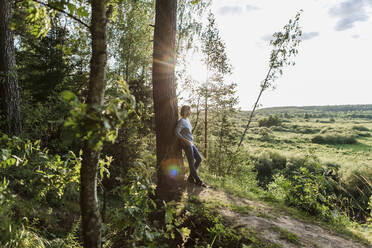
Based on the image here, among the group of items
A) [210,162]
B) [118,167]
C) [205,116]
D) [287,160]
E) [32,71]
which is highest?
[32,71]

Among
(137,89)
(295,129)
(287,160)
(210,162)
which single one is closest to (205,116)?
(210,162)

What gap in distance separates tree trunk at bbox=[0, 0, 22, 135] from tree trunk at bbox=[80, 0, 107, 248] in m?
5.52

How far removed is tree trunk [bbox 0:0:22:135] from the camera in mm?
5414

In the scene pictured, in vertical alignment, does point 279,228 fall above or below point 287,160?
above

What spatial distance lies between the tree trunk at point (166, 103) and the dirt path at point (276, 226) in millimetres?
748

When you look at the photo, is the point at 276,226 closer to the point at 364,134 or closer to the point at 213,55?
the point at 213,55

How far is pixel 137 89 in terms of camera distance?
39.1 feet

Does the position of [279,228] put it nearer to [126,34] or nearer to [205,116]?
[205,116]

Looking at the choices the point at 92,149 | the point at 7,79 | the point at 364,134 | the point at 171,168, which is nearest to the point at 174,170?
the point at 171,168

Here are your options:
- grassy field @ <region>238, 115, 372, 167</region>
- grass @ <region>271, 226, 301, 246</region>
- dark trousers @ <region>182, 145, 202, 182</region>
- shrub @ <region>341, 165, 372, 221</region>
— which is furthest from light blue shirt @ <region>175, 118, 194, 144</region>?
grassy field @ <region>238, 115, 372, 167</region>

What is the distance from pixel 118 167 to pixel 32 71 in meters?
8.62

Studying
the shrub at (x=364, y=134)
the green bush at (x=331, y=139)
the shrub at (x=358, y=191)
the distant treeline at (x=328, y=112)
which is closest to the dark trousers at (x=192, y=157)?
the shrub at (x=358, y=191)

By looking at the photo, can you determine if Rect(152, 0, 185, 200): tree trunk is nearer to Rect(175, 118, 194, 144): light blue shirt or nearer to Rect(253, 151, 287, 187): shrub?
Rect(175, 118, 194, 144): light blue shirt

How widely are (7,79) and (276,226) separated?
719cm
